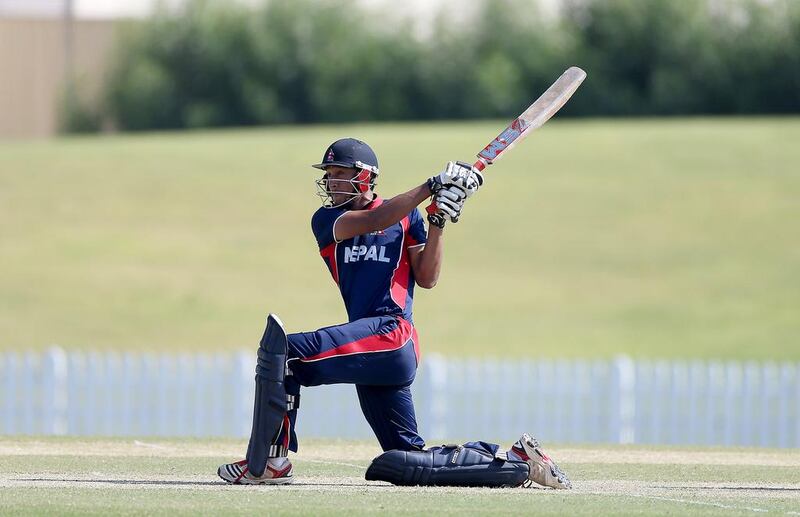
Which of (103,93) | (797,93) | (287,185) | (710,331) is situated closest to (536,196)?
(287,185)

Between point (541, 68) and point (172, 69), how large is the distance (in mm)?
13345

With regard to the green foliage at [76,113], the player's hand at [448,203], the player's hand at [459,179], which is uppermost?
the green foliage at [76,113]

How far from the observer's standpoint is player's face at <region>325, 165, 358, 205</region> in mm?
7375

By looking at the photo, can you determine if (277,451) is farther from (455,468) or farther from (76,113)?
(76,113)

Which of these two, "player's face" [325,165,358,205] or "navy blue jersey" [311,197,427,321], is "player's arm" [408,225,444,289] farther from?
"player's face" [325,165,358,205]

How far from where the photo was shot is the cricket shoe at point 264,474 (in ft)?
23.4

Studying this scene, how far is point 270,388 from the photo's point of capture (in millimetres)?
6969

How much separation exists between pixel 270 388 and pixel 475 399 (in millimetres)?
8818

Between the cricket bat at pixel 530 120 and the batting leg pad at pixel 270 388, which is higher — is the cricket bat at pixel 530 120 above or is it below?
above

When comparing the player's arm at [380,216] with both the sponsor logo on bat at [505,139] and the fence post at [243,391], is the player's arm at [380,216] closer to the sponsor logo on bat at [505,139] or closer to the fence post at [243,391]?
the sponsor logo on bat at [505,139]

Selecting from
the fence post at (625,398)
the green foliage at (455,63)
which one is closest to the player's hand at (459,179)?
the fence post at (625,398)

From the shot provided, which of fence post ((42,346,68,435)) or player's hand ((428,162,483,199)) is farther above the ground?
player's hand ((428,162,483,199))

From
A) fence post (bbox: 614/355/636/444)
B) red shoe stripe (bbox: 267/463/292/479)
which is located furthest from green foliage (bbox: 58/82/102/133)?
red shoe stripe (bbox: 267/463/292/479)

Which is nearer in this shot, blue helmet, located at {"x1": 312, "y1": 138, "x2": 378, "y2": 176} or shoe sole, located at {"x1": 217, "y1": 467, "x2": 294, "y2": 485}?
shoe sole, located at {"x1": 217, "y1": 467, "x2": 294, "y2": 485}
